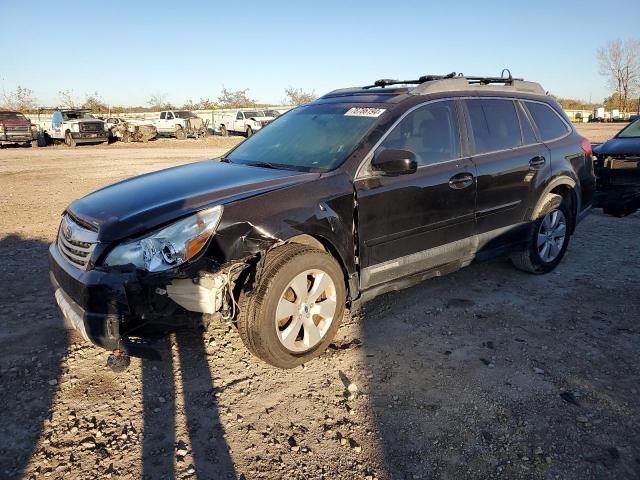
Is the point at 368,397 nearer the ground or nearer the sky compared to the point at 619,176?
nearer the ground

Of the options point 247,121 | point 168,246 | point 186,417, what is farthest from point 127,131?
point 186,417

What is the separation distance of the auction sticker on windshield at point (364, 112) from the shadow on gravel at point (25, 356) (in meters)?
2.81

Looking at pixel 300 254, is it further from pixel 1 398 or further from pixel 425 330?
pixel 1 398

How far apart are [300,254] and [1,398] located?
2.00 m

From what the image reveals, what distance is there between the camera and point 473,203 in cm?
415

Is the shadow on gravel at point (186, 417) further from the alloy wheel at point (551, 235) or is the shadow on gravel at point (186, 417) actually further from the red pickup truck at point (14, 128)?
the red pickup truck at point (14, 128)

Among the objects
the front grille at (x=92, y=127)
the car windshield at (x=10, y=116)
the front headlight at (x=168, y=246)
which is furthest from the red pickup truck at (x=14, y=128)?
the front headlight at (x=168, y=246)

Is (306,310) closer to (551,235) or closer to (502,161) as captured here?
(502,161)

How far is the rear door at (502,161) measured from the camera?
4246 mm

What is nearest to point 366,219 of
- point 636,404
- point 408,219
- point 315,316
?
point 408,219

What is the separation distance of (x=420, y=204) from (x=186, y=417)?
2234 millimetres

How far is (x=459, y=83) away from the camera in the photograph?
14.1 ft

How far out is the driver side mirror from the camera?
345cm

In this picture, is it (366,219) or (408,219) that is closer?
(366,219)
